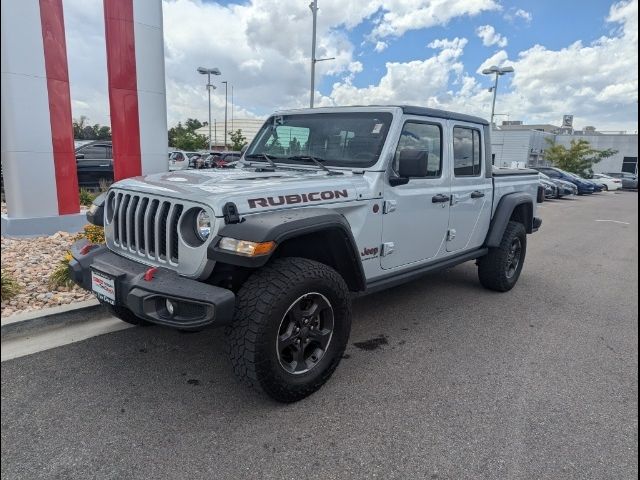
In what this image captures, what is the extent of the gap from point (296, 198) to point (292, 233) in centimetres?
36

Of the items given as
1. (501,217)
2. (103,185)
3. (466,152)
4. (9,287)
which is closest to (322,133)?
(466,152)

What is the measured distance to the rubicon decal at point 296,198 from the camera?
2803mm

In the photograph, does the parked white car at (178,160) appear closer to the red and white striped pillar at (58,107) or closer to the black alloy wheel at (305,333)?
the red and white striped pillar at (58,107)

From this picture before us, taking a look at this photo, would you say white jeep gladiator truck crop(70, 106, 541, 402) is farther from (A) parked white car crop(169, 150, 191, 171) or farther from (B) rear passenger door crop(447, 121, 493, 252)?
(A) parked white car crop(169, 150, 191, 171)

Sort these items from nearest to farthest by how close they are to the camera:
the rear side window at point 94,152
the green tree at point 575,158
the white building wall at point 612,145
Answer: the rear side window at point 94,152 → the green tree at point 575,158 → the white building wall at point 612,145

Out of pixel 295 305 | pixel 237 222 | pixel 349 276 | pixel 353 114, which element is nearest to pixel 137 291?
pixel 237 222

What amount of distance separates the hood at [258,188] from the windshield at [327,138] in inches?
9.1

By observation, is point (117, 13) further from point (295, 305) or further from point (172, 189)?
point (295, 305)

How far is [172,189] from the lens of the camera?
2900 millimetres

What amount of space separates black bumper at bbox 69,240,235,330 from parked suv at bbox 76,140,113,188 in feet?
37.1

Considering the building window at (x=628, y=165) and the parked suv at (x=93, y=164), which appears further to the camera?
the building window at (x=628, y=165)

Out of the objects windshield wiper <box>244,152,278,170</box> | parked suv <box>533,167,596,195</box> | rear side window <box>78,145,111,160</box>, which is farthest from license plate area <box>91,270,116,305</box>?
parked suv <box>533,167,596,195</box>

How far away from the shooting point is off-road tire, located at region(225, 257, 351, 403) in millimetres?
2613

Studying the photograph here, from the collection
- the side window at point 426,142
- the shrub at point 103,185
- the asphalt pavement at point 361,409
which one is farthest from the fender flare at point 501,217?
the shrub at point 103,185
